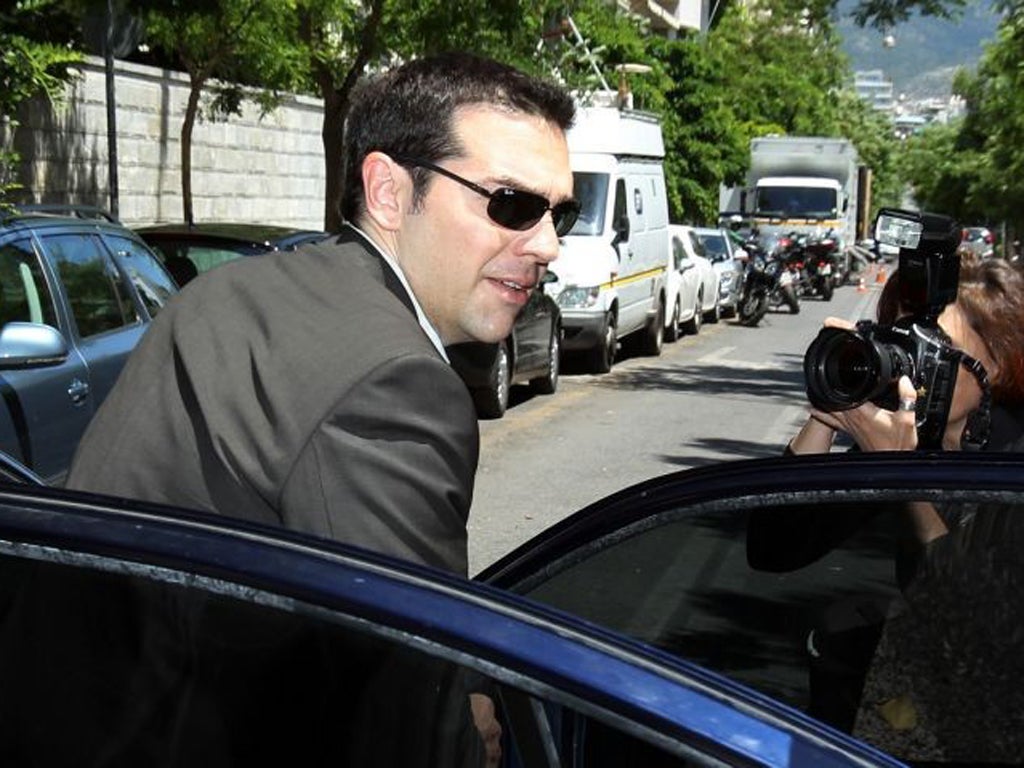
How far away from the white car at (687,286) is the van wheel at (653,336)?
0.59m

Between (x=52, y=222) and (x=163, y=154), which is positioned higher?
(x=52, y=222)

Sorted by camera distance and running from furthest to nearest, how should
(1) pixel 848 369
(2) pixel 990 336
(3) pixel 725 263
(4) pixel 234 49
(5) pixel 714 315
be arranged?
1. (5) pixel 714 315
2. (3) pixel 725 263
3. (4) pixel 234 49
4. (2) pixel 990 336
5. (1) pixel 848 369

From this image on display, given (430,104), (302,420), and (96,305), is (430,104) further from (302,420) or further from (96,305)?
(96,305)

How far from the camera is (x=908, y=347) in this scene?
3.30m

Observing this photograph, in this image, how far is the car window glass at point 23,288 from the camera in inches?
287

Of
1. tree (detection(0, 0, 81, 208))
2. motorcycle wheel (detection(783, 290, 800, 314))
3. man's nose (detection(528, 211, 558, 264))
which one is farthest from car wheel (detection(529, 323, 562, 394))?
motorcycle wheel (detection(783, 290, 800, 314))

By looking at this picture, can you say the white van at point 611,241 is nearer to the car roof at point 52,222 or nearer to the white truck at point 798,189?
the car roof at point 52,222

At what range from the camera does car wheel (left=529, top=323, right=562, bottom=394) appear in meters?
16.4

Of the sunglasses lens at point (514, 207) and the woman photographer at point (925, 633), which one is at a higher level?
the sunglasses lens at point (514, 207)

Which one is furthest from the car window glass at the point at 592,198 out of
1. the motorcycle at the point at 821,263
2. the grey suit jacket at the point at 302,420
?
the motorcycle at the point at 821,263

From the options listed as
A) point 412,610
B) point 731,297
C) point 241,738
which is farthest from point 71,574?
point 731,297

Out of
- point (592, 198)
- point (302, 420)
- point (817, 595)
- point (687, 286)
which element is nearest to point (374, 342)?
point (302, 420)

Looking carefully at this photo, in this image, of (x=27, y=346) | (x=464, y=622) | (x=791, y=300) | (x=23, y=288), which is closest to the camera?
(x=464, y=622)

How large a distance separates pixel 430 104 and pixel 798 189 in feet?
139
